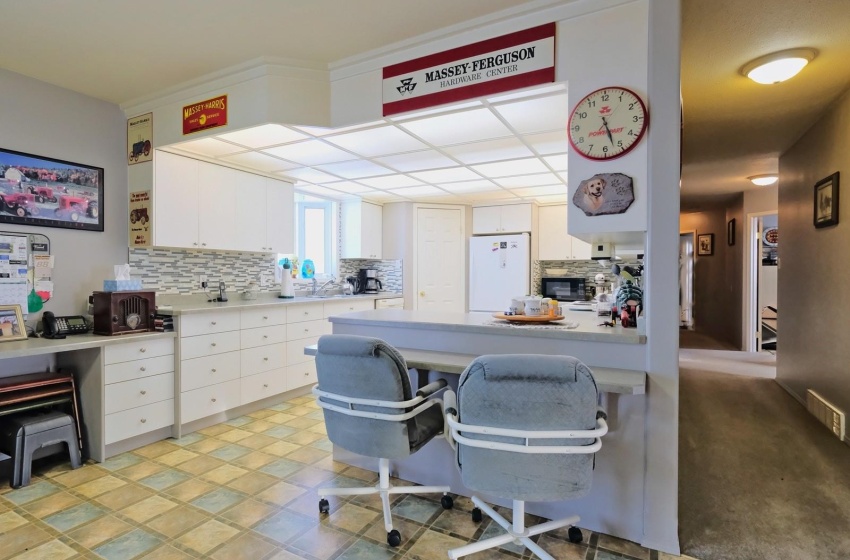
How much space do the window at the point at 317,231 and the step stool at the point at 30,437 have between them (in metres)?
2.97

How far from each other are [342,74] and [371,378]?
6.65 ft

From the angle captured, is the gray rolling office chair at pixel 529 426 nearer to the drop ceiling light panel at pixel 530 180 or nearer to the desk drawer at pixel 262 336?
the desk drawer at pixel 262 336

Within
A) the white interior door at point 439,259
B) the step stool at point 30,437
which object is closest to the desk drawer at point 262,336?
the step stool at point 30,437

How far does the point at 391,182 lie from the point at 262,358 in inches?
87.1

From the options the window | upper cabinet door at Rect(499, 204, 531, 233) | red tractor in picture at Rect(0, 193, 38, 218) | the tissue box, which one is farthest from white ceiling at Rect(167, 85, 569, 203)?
the tissue box

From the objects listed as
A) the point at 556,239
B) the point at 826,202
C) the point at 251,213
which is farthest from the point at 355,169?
the point at 826,202

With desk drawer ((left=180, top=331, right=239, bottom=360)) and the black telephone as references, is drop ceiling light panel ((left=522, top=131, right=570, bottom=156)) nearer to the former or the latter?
desk drawer ((left=180, top=331, right=239, bottom=360))

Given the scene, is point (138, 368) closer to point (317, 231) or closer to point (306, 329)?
point (306, 329)

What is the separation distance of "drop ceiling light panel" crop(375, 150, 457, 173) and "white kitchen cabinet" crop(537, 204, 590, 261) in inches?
95.0

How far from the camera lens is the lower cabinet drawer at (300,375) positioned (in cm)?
414

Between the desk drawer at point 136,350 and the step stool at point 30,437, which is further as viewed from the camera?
the desk drawer at point 136,350

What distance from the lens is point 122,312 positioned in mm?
2986

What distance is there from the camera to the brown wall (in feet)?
22.6

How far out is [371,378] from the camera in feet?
6.10
